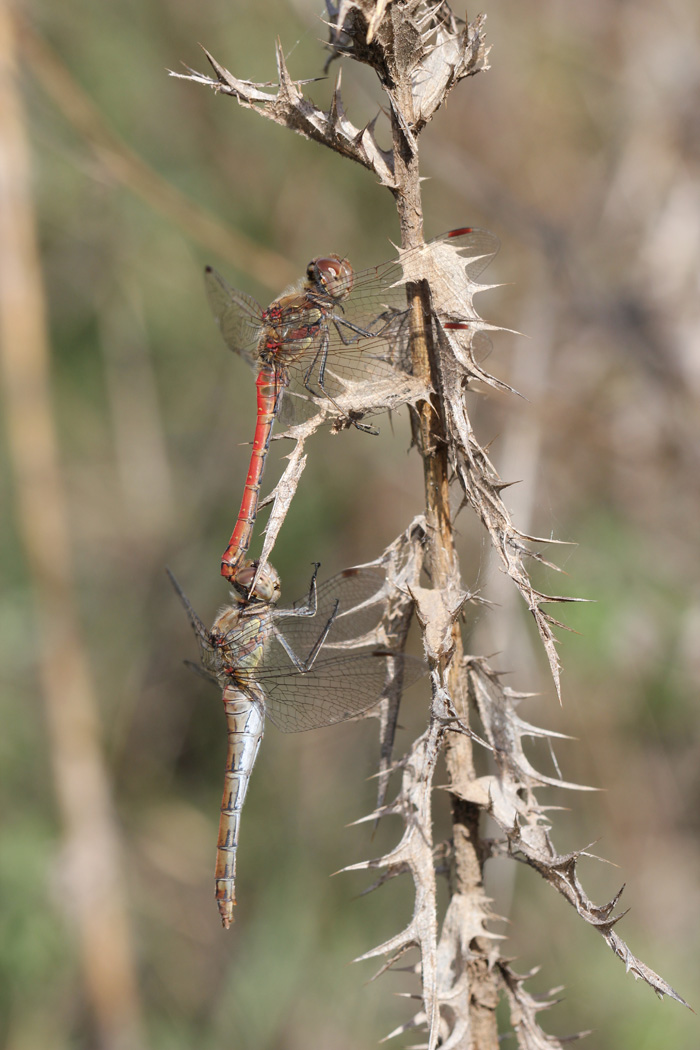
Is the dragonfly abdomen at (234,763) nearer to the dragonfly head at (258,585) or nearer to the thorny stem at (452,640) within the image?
the dragonfly head at (258,585)

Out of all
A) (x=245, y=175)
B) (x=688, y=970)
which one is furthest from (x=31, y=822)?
(x=245, y=175)

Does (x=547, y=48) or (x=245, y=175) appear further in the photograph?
(x=245, y=175)

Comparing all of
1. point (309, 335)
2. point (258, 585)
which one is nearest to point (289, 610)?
point (258, 585)

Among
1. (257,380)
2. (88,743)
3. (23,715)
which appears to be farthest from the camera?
(23,715)

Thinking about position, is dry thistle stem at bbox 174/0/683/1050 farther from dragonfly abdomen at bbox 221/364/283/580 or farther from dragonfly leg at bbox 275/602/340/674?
dragonfly abdomen at bbox 221/364/283/580

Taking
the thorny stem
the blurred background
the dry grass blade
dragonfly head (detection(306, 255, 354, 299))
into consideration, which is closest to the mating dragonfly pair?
dragonfly head (detection(306, 255, 354, 299))

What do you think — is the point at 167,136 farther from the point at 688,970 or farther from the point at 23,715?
the point at 688,970
